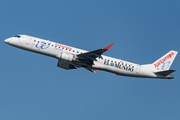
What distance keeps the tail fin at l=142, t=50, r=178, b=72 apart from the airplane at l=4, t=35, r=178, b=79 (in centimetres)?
214

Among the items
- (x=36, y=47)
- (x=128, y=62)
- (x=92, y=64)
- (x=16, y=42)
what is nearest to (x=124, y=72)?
(x=128, y=62)

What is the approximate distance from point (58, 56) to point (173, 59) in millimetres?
26951

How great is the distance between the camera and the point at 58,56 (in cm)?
4644

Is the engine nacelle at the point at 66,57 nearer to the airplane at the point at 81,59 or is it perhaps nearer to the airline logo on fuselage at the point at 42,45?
the airplane at the point at 81,59

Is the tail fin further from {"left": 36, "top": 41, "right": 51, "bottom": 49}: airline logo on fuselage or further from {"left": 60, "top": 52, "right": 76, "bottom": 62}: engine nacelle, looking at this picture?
{"left": 36, "top": 41, "right": 51, "bottom": 49}: airline logo on fuselage

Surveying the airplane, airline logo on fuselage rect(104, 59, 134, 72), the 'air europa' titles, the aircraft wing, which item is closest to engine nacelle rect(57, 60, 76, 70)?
the airplane

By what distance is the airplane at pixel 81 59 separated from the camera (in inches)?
1822

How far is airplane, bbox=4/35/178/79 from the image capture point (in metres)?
46.3

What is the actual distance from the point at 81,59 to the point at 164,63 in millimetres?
20168

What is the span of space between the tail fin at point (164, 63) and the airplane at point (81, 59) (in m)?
2.14

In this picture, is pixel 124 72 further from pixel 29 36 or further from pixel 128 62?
pixel 29 36

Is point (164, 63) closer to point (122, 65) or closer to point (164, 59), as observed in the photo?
point (164, 59)

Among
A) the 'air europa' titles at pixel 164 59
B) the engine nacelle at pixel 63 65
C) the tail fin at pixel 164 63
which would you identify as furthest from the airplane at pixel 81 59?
the 'air europa' titles at pixel 164 59

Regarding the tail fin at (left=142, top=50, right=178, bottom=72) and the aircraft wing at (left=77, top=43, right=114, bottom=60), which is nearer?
the aircraft wing at (left=77, top=43, right=114, bottom=60)
